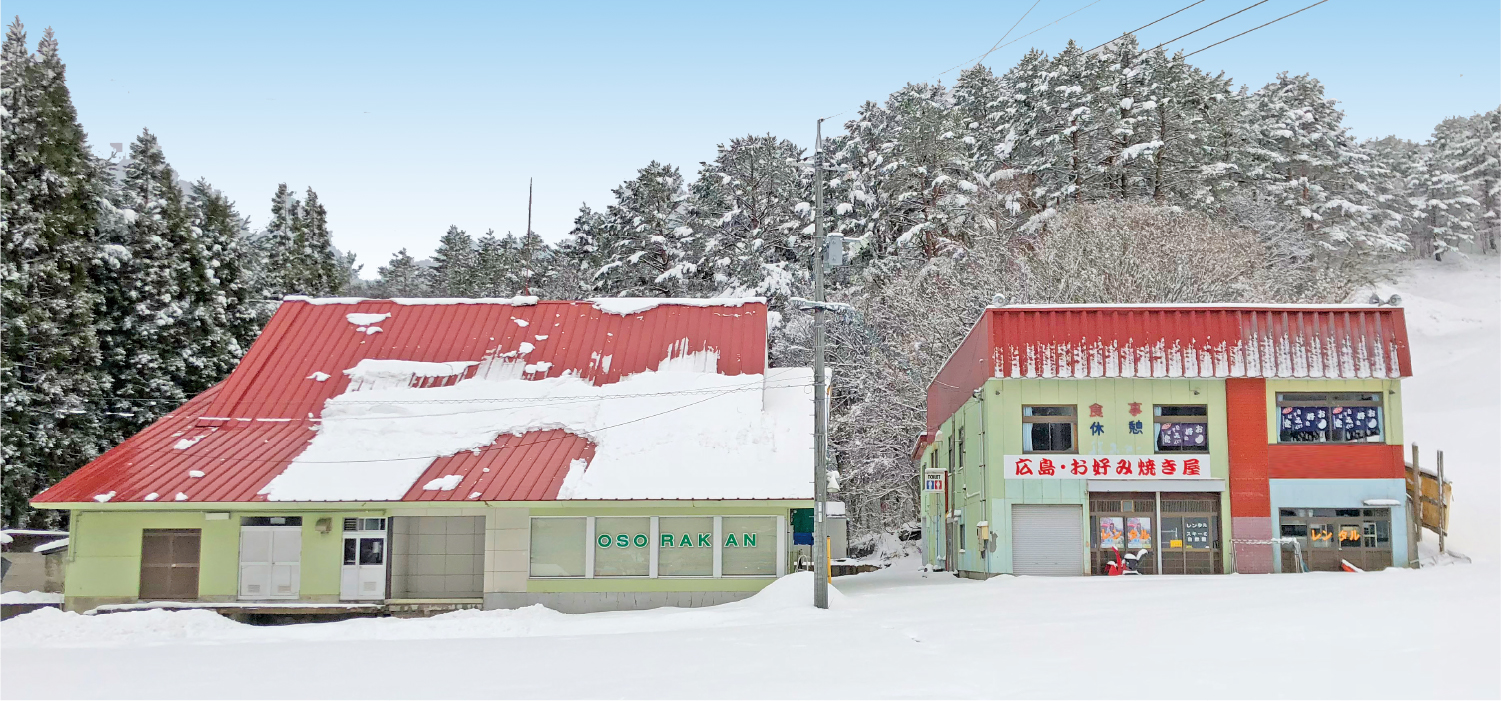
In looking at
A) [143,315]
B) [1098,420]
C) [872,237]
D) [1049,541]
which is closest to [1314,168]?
[872,237]

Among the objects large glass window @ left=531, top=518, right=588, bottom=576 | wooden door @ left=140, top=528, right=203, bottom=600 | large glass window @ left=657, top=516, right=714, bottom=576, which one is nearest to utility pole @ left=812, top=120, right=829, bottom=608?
large glass window @ left=657, top=516, right=714, bottom=576

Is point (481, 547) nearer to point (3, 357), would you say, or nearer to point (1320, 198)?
point (3, 357)

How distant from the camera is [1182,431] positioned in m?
25.2

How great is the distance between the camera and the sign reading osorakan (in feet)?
81.8

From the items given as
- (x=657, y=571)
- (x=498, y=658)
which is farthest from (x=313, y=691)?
(x=657, y=571)

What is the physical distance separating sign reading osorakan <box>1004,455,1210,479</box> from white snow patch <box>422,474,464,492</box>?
41.4ft

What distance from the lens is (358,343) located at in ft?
94.7

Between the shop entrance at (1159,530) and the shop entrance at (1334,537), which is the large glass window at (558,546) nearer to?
the shop entrance at (1159,530)

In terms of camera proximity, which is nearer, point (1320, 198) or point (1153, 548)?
point (1153, 548)

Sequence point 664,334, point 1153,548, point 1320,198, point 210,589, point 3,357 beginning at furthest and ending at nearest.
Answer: point 1320,198
point 3,357
point 664,334
point 1153,548
point 210,589

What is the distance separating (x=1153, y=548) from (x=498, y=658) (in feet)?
55.2

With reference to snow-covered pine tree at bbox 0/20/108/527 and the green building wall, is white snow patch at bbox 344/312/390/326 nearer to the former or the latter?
snow-covered pine tree at bbox 0/20/108/527

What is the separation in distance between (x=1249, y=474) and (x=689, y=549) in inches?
511

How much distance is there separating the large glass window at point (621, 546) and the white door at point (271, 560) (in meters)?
6.31
